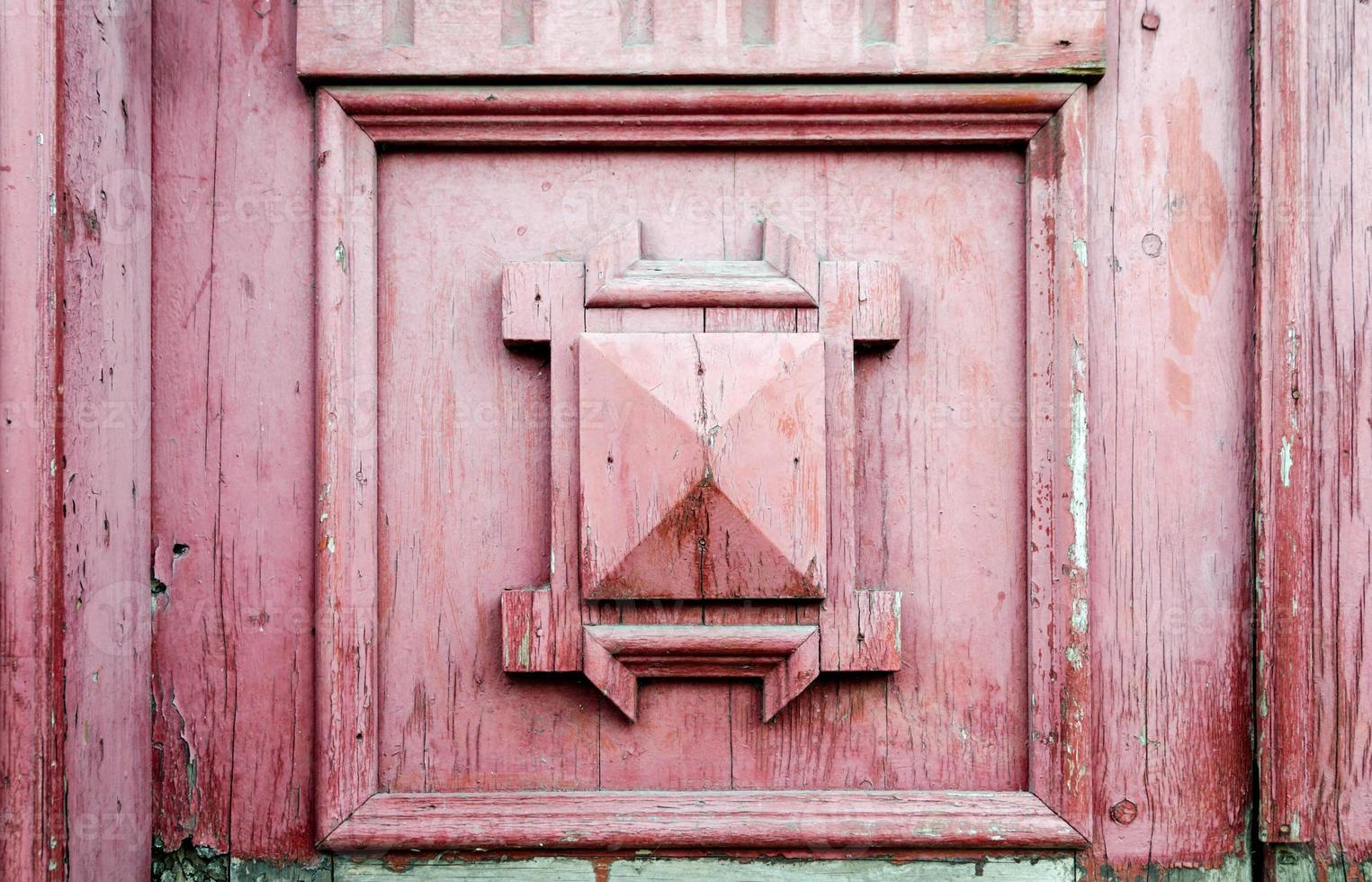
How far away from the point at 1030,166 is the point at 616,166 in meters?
0.49

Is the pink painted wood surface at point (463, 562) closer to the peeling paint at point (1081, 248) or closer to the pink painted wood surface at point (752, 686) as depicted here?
the pink painted wood surface at point (752, 686)

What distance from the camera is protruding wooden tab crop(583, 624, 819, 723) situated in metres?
1.05

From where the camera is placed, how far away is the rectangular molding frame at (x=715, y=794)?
1048mm

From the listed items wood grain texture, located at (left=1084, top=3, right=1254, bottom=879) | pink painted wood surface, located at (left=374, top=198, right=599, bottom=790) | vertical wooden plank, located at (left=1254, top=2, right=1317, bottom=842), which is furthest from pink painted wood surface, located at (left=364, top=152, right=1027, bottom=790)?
vertical wooden plank, located at (left=1254, top=2, right=1317, bottom=842)

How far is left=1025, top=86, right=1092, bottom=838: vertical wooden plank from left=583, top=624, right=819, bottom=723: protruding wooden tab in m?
0.27

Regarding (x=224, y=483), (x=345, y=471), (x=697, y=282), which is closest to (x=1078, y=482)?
(x=697, y=282)

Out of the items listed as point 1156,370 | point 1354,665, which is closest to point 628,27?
point 1156,370

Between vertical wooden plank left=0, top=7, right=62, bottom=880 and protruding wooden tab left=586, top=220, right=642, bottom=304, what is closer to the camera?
vertical wooden plank left=0, top=7, right=62, bottom=880

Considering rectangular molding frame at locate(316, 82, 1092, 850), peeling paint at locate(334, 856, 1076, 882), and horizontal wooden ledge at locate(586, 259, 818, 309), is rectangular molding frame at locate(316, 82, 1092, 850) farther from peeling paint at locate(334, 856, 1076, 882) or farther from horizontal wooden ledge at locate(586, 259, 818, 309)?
horizontal wooden ledge at locate(586, 259, 818, 309)

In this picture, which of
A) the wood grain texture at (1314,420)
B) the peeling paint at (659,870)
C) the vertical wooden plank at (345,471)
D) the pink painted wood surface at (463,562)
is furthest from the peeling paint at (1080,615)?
the vertical wooden plank at (345,471)

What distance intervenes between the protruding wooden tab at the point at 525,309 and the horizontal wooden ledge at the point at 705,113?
0.55 feet

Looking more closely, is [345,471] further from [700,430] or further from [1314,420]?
[1314,420]

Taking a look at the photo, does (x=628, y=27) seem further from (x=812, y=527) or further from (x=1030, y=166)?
(x=812, y=527)

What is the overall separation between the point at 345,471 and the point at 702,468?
411 millimetres
